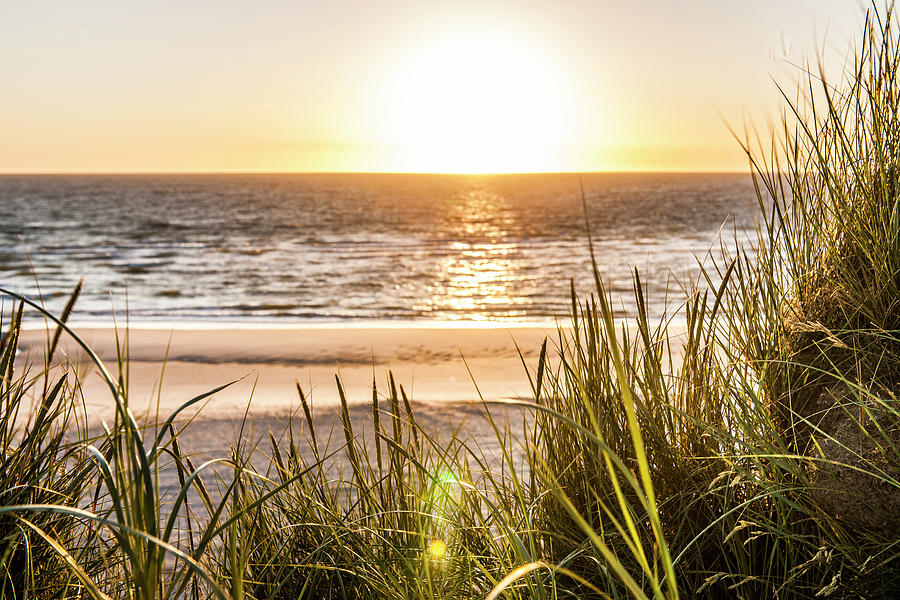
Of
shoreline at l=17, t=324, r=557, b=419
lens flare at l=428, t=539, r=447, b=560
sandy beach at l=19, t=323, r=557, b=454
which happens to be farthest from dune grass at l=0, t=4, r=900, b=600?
shoreline at l=17, t=324, r=557, b=419

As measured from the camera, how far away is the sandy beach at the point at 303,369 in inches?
242

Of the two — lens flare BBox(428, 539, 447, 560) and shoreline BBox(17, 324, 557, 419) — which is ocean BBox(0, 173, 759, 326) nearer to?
lens flare BBox(428, 539, 447, 560)

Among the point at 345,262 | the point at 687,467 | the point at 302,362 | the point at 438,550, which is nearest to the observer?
the point at 438,550

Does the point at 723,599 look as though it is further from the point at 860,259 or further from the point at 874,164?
the point at 874,164

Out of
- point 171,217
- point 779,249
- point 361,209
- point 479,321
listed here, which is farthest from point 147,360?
point 361,209

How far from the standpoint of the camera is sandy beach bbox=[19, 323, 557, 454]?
6152 mm

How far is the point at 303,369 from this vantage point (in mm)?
8578

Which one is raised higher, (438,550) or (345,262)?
(438,550)

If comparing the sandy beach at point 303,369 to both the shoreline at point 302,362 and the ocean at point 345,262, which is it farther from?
the ocean at point 345,262

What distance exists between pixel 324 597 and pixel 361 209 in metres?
53.9

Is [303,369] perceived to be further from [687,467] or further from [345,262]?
[345,262]

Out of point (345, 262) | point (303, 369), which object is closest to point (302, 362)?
point (303, 369)

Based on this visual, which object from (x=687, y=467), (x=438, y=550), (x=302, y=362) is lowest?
(x=302, y=362)

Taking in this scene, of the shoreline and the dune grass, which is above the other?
the dune grass
